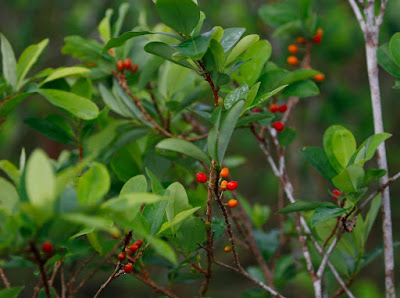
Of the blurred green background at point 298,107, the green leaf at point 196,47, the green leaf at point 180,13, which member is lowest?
the blurred green background at point 298,107

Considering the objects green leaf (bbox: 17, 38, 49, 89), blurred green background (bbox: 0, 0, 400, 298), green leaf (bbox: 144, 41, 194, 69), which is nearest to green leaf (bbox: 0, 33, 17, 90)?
green leaf (bbox: 17, 38, 49, 89)

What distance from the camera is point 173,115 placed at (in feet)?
3.85

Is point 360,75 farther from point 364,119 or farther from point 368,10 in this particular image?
point 368,10

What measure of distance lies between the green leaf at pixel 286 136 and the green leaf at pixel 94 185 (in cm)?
55

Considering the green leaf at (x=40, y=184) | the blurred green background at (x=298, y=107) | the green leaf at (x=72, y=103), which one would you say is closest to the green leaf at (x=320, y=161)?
the green leaf at (x=72, y=103)

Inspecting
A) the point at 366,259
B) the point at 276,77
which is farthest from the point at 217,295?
the point at 276,77

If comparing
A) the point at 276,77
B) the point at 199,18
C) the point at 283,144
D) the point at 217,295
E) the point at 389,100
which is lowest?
the point at 217,295

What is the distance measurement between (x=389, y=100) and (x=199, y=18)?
2.68m

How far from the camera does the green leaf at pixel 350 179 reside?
78 cm

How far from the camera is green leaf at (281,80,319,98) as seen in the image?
1.02 m

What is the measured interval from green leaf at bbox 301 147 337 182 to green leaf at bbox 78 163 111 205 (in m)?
0.40

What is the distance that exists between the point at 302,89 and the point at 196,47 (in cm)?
36

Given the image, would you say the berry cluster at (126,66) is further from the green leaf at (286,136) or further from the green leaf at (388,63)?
the green leaf at (388,63)

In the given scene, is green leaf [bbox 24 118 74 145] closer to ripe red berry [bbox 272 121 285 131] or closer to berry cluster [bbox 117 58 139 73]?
berry cluster [bbox 117 58 139 73]
